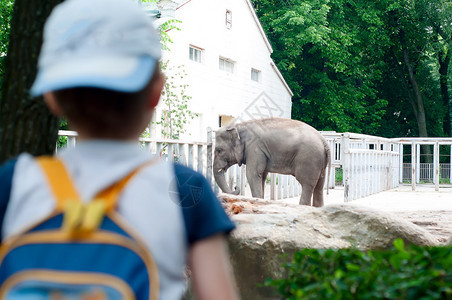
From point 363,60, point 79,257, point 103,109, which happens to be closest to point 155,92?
point 103,109

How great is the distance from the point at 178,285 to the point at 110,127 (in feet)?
1.02

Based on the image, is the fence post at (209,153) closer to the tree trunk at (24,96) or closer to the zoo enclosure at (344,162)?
the zoo enclosure at (344,162)

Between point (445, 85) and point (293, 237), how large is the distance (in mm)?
26979

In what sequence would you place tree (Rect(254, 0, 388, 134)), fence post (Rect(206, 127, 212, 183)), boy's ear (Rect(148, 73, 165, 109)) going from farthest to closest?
1. tree (Rect(254, 0, 388, 134))
2. fence post (Rect(206, 127, 212, 183))
3. boy's ear (Rect(148, 73, 165, 109))

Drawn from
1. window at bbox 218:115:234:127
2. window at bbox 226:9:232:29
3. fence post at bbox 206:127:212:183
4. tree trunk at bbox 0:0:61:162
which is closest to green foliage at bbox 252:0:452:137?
window at bbox 226:9:232:29

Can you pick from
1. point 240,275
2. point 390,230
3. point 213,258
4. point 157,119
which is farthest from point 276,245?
point 157,119

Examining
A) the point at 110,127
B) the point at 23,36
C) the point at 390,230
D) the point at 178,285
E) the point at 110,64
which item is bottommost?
the point at 390,230

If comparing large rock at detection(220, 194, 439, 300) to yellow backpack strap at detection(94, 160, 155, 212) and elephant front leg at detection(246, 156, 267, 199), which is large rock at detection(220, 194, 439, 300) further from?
elephant front leg at detection(246, 156, 267, 199)

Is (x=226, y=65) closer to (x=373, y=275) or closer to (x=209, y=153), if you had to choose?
(x=209, y=153)

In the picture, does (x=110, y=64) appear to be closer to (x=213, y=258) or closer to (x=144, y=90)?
(x=144, y=90)

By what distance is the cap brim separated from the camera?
96 cm

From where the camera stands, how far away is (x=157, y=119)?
1383cm

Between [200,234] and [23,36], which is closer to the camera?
[200,234]

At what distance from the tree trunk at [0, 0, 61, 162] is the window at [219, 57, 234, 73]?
16908 millimetres
